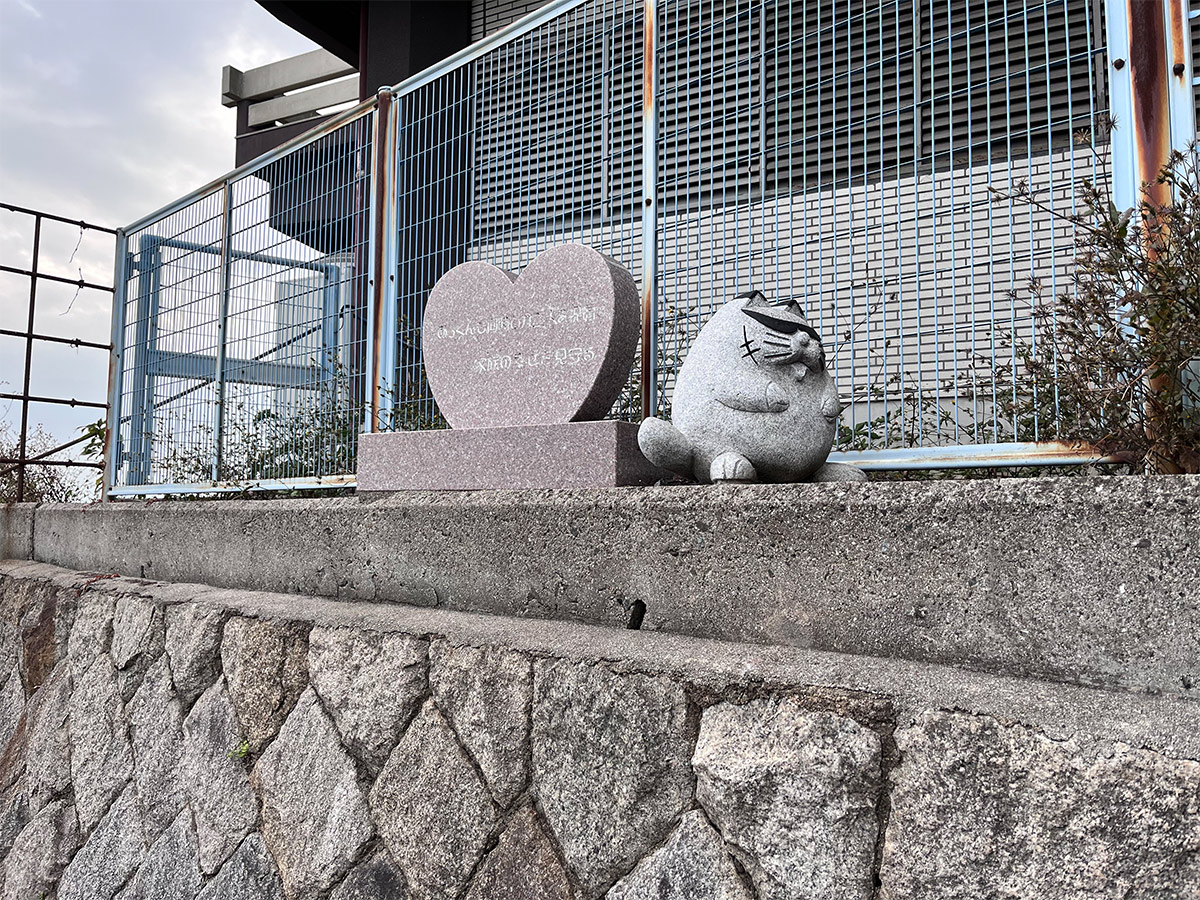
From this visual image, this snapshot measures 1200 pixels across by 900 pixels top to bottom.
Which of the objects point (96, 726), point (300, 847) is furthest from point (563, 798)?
point (96, 726)

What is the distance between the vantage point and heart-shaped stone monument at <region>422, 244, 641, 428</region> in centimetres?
291

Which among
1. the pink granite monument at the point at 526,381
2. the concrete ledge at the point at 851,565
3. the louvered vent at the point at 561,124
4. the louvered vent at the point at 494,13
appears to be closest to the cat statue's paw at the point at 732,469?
the concrete ledge at the point at 851,565

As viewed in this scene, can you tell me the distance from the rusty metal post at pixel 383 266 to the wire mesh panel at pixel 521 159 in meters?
0.04

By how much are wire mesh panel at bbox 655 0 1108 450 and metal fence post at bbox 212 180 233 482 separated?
9.91 feet

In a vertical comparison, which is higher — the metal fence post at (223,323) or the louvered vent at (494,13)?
the louvered vent at (494,13)

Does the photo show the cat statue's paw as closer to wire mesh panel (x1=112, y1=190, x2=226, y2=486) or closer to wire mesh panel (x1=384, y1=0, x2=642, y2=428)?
→ wire mesh panel (x1=384, y1=0, x2=642, y2=428)

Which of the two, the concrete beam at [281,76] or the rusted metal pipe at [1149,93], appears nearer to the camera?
the rusted metal pipe at [1149,93]

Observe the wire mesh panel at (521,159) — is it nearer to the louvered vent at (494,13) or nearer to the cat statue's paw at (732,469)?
the cat statue's paw at (732,469)

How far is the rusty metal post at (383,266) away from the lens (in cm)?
406

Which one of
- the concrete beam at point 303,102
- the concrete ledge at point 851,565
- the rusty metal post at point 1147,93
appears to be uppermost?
the concrete beam at point 303,102

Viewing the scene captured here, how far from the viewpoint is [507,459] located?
2.94 metres

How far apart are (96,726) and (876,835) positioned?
11.0ft

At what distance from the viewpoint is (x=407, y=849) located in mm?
2279

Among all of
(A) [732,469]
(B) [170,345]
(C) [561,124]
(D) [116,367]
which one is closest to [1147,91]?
(A) [732,469]
